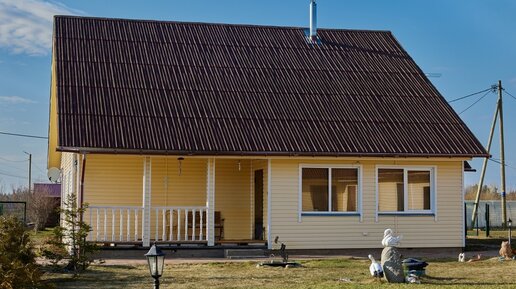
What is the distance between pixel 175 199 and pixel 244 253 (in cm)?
305

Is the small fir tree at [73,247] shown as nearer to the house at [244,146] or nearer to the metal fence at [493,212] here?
the house at [244,146]

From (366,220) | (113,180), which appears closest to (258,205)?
(366,220)

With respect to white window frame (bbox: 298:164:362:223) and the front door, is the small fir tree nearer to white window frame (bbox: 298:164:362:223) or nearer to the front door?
white window frame (bbox: 298:164:362:223)

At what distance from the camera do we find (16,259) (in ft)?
45.3

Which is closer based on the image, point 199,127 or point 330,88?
point 199,127

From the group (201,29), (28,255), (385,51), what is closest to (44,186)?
(201,29)

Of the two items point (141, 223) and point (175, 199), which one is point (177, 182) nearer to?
point (175, 199)

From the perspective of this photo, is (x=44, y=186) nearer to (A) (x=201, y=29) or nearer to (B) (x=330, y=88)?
(A) (x=201, y=29)

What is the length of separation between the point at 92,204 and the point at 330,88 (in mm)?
7636

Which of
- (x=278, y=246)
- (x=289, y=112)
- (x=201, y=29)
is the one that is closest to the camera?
(x=278, y=246)

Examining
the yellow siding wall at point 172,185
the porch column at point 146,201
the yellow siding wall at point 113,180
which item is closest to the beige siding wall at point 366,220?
the yellow siding wall at point 172,185

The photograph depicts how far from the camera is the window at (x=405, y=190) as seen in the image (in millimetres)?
21891

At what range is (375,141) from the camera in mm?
21641

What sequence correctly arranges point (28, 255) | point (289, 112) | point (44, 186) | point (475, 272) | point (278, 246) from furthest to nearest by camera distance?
point (44, 186)
point (289, 112)
point (278, 246)
point (475, 272)
point (28, 255)
